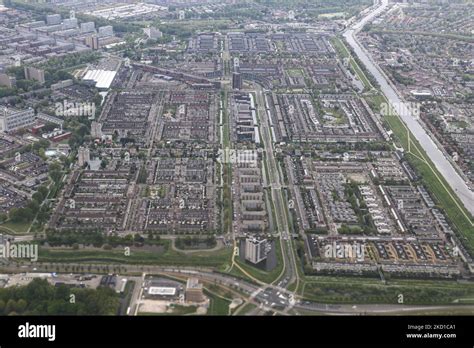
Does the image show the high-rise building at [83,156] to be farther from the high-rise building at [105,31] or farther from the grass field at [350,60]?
the high-rise building at [105,31]

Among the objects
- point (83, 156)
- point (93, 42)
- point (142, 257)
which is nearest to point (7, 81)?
point (93, 42)

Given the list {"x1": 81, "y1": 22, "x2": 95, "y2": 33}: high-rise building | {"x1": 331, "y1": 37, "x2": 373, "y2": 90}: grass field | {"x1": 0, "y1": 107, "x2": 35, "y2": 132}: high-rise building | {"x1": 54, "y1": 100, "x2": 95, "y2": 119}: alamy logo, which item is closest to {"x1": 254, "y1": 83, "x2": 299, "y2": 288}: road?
{"x1": 331, "y1": 37, "x2": 373, "y2": 90}: grass field

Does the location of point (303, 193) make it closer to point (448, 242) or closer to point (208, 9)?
point (448, 242)

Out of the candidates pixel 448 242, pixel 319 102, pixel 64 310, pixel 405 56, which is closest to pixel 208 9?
pixel 405 56

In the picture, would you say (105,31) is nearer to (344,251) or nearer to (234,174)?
(234,174)

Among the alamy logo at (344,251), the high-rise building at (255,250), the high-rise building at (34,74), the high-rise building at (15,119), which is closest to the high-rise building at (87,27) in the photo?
the high-rise building at (34,74)
